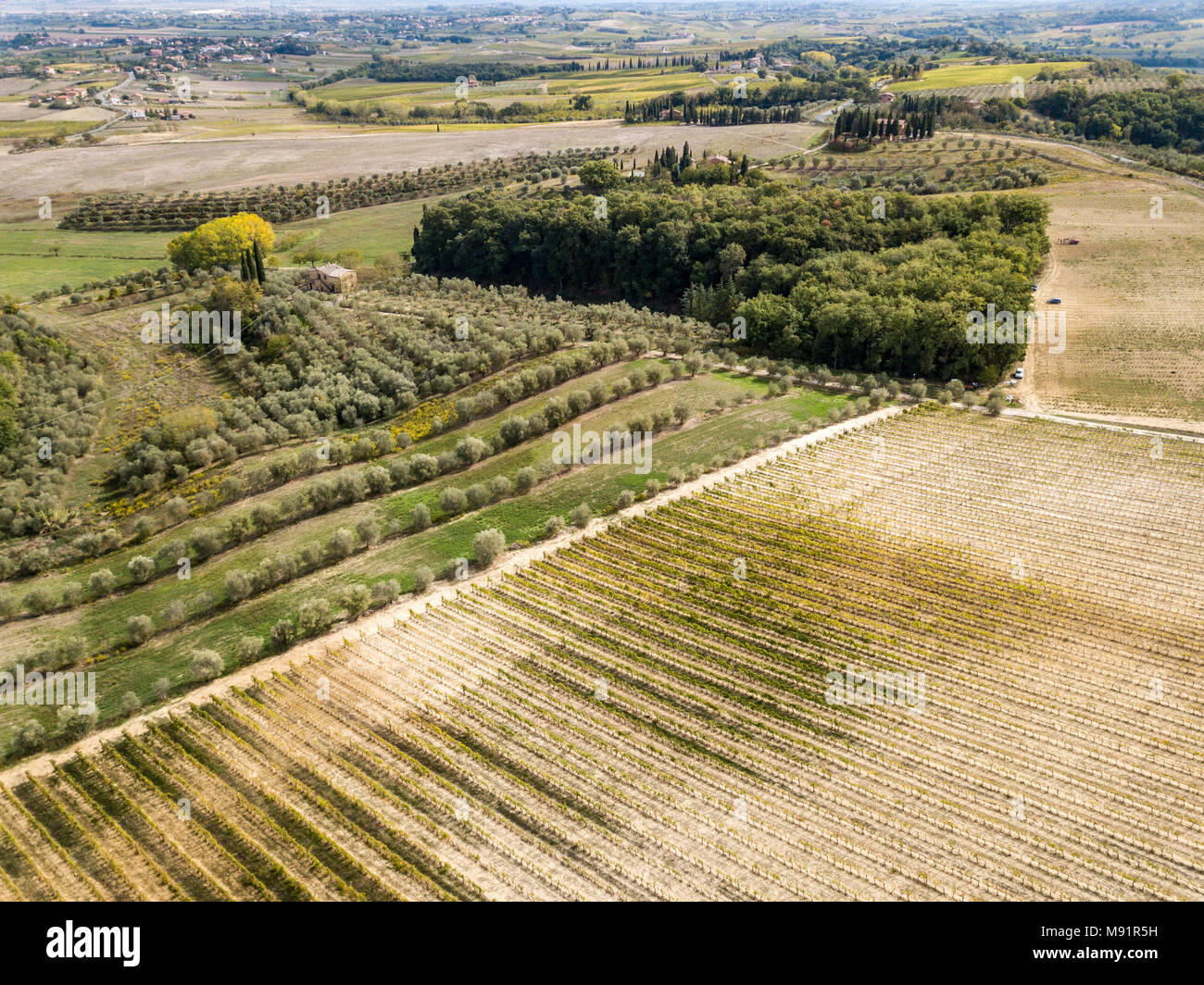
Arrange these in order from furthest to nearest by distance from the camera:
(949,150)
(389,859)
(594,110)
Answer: (594,110) → (949,150) → (389,859)

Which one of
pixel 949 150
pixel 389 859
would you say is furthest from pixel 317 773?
pixel 949 150

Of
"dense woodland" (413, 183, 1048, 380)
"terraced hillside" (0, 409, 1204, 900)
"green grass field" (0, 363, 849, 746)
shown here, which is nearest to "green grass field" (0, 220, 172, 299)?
"dense woodland" (413, 183, 1048, 380)

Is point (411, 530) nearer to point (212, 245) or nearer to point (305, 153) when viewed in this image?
point (212, 245)

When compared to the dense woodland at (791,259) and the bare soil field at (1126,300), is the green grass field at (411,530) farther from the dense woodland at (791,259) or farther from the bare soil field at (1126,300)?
the bare soil field at (1126,300)

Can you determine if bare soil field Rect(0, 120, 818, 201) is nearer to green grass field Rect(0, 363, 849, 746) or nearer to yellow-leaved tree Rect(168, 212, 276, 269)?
yellow-leaved tree Rect(168, 212, 276, 269)

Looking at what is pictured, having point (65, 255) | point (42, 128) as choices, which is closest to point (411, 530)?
point (65, 255)
